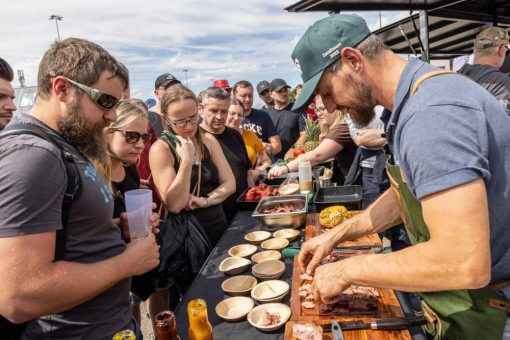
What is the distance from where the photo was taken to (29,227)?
123 cm

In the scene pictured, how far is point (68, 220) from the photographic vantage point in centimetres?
143

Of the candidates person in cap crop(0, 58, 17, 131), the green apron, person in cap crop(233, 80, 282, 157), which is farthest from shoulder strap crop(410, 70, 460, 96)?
person in cap crop(233, 80, 282, 157)

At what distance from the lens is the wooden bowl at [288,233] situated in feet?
8.87

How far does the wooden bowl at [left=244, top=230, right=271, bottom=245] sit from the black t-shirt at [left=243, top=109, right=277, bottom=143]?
3.71 m

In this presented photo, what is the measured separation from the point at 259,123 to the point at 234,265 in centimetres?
439

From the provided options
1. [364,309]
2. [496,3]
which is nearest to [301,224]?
[364,309]

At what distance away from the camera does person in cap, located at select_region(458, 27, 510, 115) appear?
3973mm

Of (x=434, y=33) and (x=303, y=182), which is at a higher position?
(x=434, y=33)

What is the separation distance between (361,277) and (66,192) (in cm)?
124

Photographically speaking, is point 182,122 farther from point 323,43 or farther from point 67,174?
point 323,43

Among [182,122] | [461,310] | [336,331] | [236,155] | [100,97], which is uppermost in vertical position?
[100,97]

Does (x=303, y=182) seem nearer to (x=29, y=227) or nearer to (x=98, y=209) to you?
(x=98, y=209)

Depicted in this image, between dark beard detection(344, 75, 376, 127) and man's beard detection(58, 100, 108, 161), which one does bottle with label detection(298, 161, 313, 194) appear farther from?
man's beard detection(58, 100, 108, 161)

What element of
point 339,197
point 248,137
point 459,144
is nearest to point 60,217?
point 459,144
